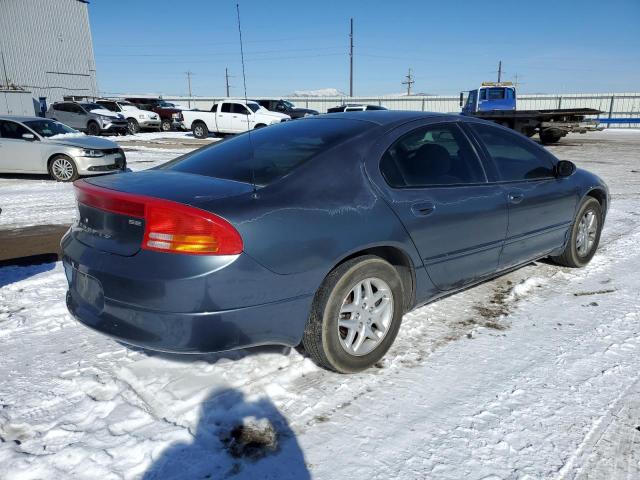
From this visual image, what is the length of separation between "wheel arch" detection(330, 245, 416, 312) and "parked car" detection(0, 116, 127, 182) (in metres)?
8.98

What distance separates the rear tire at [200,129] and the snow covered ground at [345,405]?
70.4ft

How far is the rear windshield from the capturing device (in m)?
2.82

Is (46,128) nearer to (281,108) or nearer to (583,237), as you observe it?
(583,237)

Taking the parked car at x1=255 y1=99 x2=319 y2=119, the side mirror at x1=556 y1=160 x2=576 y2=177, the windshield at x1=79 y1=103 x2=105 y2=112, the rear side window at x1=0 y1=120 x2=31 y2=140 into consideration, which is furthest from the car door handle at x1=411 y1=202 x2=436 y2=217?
the windshield at x1=79 y1=103 x2=105 y2=112

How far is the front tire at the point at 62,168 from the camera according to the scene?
10516mm

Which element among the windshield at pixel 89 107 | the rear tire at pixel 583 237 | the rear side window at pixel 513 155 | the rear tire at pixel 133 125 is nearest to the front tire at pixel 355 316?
the rear side window at pixel 513 155

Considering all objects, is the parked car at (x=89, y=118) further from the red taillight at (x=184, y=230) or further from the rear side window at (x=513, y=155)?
the red taillight at (x=184, y=230)

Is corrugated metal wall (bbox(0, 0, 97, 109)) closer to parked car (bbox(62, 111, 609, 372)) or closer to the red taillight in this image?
parked car (bbox(62, 111, 609, 372))

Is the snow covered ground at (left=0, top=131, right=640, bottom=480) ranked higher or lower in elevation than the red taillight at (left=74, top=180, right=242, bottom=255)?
lower

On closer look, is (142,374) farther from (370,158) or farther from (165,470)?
(370,158)

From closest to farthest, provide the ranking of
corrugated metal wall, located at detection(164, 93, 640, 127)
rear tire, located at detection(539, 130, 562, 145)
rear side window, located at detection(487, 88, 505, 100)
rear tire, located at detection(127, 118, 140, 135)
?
rear tire, located at detection(539, 130, 562, 145)
rear side window, located at detection(487, 88, 505, 100)
rear tire, located at detection(127, 118, 140, 135)
corrugated metal wall, located at detection(164, 93, 640, 127)

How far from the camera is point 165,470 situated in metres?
2.13

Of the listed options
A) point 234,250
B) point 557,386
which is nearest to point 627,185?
point 557,386

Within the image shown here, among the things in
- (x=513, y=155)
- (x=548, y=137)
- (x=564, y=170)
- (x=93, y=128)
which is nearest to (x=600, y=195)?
(x=564, y=170)
